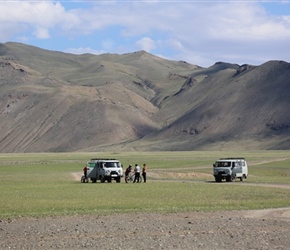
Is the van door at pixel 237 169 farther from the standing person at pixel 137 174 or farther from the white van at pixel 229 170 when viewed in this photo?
the standing person at pixel 137 174

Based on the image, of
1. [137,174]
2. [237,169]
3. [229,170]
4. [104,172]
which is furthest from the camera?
[237,169]

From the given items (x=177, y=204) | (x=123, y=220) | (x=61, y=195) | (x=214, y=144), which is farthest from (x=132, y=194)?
(x=214, y=144)

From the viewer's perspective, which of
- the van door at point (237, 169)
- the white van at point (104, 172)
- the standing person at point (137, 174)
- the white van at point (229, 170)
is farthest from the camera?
the van door at point (237, 169)

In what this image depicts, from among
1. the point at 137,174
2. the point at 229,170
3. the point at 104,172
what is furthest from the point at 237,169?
the point at 104,172

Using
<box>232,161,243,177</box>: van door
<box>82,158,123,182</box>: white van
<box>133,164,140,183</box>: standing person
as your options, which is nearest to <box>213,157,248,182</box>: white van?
<box>232,161,243,177</box>: van door

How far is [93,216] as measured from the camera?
27.1 m

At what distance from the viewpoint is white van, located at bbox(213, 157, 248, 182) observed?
5809 cm

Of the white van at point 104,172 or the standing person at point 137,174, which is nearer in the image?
the standing person at point 137,174

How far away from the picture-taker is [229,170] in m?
58.0

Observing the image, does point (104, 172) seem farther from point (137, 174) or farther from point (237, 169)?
point (237, 169)

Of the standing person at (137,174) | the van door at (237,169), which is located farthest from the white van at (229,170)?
the standing person at (137,174)

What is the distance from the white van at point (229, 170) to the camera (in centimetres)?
5809

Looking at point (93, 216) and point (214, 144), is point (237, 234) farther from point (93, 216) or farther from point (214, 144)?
point (214, 144)

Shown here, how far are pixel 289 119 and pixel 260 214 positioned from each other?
173m
